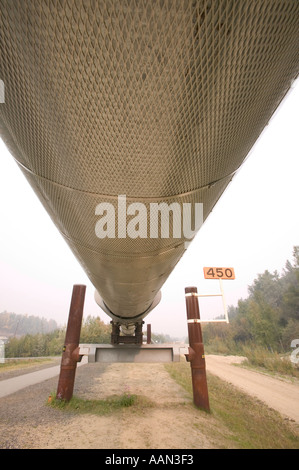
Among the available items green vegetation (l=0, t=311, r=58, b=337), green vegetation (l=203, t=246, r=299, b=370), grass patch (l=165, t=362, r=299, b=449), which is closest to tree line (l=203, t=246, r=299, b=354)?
green vegetation (l=203, t=246, r=299, b=370)

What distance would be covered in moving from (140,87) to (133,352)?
A: 504 cm

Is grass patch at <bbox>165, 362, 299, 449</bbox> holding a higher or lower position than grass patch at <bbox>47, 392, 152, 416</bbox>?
lower

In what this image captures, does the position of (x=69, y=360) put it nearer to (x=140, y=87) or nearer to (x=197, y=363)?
(x=197, y=363)

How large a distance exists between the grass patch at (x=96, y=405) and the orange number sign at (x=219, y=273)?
341 centimetres

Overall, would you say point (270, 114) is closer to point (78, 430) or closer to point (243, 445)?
point (243, 445)

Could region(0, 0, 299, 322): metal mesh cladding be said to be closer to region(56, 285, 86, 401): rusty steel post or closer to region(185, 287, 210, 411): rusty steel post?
region(185, 287, 210, 411): rusty steel post

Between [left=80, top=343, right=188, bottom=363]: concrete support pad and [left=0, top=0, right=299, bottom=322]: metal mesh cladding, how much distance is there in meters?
4.36

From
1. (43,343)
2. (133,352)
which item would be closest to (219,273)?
(133,352)

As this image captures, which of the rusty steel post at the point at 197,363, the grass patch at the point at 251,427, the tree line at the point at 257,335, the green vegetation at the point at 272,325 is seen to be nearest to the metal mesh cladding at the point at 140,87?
the grass patch at the point at 251,427

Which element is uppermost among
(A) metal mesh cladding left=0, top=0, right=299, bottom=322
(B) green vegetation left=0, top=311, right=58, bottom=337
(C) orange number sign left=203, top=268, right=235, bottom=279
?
(B) green vegetation left=0, top=311, right=58, bottom=337

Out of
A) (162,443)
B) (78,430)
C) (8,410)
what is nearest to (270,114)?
(162,443)

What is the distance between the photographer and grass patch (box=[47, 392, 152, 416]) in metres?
4.51

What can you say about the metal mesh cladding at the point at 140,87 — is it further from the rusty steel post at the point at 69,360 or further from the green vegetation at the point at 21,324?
the green vegetation at the point at 21,324

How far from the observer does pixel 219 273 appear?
12.3 feet
